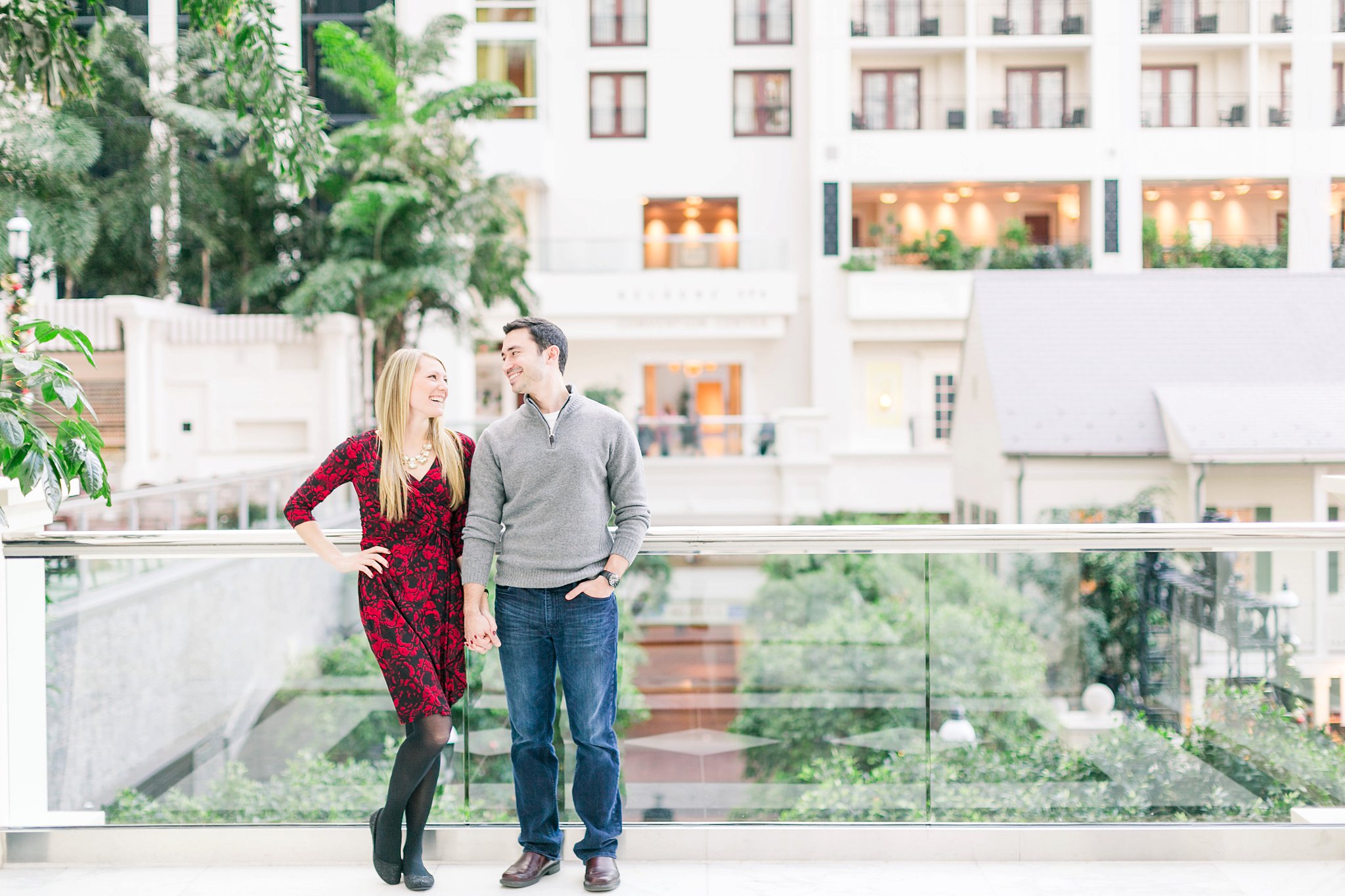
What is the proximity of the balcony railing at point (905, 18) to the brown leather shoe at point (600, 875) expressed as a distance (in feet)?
78.6

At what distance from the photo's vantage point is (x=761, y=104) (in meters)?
24.8

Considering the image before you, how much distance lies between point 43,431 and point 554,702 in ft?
5.42

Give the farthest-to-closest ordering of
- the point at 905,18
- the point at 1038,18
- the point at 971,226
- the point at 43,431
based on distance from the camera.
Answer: the point at 971,226 < the point at 905,18 < the point at 1038,18 < the point at 43,431

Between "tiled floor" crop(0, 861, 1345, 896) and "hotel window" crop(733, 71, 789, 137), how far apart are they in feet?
75.4

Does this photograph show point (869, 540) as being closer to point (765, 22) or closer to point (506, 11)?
point (506, 11)

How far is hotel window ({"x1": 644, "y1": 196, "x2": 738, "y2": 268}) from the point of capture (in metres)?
23.5

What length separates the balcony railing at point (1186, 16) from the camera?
23891 millimetres

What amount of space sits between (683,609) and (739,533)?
28.0ft

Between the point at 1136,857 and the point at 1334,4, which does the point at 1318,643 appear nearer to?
the point at 1136,857

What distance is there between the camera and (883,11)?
2452 cm

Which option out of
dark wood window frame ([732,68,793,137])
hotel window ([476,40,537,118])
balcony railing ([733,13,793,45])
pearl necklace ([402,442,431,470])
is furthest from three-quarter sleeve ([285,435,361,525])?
balcony railing ([733,13,793,45])

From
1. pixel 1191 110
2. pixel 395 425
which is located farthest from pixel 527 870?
pixel 1191 110

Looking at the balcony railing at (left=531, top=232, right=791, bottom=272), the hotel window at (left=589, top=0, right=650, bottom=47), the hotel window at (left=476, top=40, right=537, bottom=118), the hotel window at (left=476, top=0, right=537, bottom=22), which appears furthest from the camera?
the hotel window at (left=589, top=0, right=650, bottom=47)

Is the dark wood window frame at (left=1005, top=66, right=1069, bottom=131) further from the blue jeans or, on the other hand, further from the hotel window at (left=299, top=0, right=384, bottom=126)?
the blue jeans
